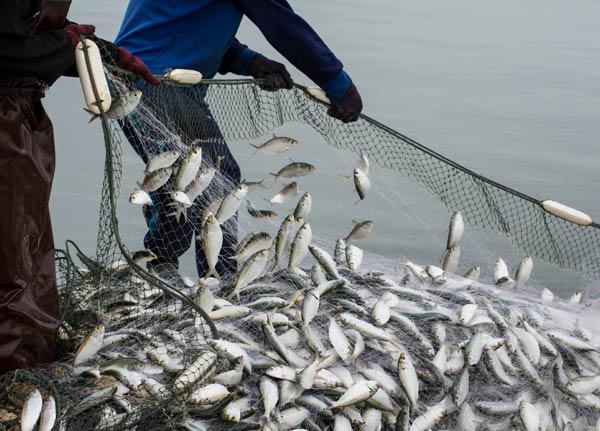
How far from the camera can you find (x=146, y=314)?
4.35 m

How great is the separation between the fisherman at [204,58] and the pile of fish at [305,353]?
59 centimetres

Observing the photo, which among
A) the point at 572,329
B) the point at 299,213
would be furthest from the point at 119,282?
the point at 572,329

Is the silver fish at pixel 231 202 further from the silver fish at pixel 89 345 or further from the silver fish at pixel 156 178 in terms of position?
the silver fish at pixel 89 345

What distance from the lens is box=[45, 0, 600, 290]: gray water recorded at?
815 cm

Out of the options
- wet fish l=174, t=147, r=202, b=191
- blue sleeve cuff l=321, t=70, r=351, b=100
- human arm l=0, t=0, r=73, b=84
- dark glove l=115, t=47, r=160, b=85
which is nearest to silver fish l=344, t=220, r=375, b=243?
blue sleeve cuff l=321, t=70, r=351, b=100

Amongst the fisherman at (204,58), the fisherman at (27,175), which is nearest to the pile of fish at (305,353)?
the fisherman at (27,175)

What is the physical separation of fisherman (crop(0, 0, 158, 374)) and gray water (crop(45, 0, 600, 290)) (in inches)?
103

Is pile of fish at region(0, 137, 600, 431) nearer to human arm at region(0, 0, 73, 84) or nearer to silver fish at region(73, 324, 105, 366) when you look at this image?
silver fish at region(73, 324, 105, 366)

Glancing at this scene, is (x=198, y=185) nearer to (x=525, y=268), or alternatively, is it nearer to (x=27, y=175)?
(x=27, y=175)

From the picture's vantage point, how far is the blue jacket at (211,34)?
5488 mm

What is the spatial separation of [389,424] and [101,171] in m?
5.80

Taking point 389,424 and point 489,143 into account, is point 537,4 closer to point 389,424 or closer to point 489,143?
point 489,143

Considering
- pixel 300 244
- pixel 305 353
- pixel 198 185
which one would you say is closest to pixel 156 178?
pixel 198 185

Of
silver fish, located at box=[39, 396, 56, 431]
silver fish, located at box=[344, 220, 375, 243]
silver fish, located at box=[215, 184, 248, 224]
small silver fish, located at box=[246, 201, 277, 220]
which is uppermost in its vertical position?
silver fish, located at box=[215, 184, 248, 224]
